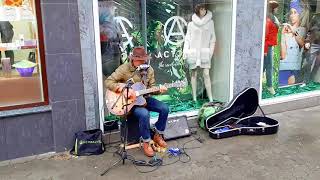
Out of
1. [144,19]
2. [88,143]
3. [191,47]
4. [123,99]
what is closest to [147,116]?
[123,99]

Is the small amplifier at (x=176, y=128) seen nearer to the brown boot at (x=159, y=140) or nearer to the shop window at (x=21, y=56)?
the brown boot at (x=159, y=140)

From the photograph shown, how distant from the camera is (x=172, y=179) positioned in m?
3.91

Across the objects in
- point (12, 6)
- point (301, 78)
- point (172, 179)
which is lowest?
point (172, 179)

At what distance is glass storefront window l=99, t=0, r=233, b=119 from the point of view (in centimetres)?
528

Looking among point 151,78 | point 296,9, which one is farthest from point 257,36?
point 151,78

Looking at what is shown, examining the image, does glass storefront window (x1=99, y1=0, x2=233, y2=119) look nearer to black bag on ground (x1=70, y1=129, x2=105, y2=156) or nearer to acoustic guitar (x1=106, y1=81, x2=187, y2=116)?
acoustic guitar (x1=106, y1=81, x2=187, y2=116)

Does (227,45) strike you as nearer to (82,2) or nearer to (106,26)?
(106,26)

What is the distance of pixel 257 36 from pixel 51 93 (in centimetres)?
343

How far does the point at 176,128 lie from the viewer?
16.9 feet

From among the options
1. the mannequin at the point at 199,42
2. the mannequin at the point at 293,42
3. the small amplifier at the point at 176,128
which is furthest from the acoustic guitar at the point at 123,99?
the mannequin at the point at 293,42

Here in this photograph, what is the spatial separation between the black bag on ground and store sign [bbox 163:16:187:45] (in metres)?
1.99

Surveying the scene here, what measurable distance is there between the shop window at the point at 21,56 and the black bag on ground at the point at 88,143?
647 mm

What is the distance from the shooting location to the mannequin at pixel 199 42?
5773 mm

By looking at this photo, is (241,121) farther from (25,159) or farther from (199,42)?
(25,159)
